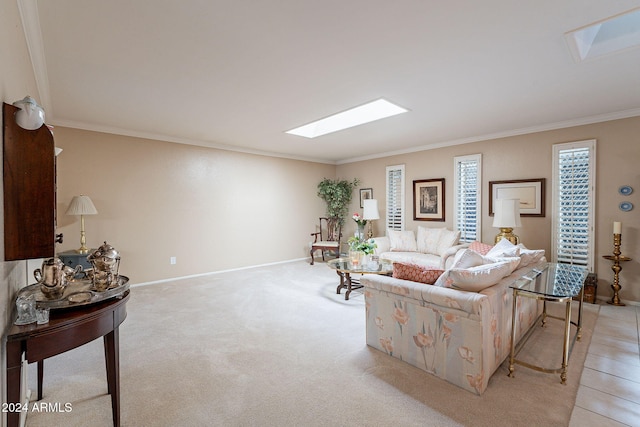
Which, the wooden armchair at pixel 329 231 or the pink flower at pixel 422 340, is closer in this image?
the pink flower at pixel 422 340

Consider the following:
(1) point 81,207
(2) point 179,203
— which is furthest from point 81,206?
(2) point 179,203

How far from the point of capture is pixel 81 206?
3.96m

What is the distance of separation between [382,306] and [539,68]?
2576mm

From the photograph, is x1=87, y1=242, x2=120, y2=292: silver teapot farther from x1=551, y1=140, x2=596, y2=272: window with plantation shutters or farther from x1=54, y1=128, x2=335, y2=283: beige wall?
x1=551, y1=140, x2=596, y2=272: window with plantation shutters

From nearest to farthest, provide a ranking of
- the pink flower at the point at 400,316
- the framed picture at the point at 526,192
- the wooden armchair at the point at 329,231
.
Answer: the pink flower at the point at 400,316
the framed picture at the point at 526,192
the wooden armchair at the point at 329,231

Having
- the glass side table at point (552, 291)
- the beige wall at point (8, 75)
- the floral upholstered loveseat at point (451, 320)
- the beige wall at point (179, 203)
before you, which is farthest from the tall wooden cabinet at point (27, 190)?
the beige wall at point (179, 203)

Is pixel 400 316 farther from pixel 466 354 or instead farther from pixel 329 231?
pixel 329 231

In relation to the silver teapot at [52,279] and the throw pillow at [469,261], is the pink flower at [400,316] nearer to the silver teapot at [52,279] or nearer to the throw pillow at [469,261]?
the throw pillow at [469,261]

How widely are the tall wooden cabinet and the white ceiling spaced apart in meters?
1.08

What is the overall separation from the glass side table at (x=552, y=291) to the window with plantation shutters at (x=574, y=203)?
1.61 metres

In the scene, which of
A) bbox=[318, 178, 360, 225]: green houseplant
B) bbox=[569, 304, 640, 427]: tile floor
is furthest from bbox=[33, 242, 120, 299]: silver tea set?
bbox=[318, 178, 360, 225]: green houseplant

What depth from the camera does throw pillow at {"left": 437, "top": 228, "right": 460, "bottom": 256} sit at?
5.18 m

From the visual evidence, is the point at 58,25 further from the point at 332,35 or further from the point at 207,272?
the point at 207,272

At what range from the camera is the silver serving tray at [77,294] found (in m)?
1.42
